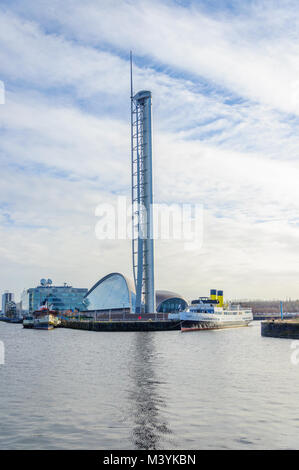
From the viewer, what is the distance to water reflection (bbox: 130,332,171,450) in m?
20.8

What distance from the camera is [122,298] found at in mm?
181250

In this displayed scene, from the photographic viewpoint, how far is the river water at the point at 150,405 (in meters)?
20.8

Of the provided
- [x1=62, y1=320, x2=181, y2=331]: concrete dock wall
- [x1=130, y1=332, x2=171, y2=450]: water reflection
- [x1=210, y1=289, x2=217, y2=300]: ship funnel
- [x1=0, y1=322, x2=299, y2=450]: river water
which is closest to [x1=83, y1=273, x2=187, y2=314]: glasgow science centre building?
[x1=210, y1=289, x2=217, y2=300]: ship funnel

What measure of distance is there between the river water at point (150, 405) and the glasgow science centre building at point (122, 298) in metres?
127

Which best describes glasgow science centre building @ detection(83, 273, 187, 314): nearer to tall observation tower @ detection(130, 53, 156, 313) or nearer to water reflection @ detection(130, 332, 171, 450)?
tall observation tower @ detection(130, 53, 156, 313)

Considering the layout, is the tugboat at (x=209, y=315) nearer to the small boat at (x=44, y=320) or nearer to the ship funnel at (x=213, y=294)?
the ship funnel at (x=213, y=294)

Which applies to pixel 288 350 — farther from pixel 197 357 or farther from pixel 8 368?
pixel 8 368

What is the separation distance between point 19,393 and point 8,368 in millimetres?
13278

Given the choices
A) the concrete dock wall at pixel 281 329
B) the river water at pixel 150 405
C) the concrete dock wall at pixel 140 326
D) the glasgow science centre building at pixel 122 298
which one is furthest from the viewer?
the glasgow science centre building at pixel 122 298

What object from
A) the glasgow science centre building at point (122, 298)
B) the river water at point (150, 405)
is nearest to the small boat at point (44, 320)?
the glasgow science centre building at point (122, 298)

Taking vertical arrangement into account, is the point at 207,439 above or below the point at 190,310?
below

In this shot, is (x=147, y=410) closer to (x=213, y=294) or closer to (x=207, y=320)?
(x=207, y=320)
